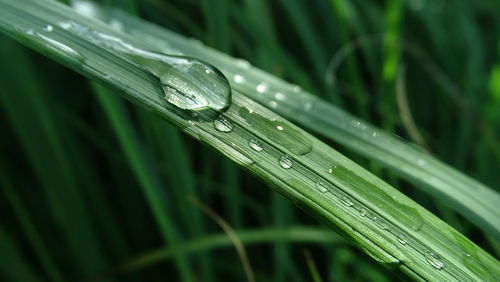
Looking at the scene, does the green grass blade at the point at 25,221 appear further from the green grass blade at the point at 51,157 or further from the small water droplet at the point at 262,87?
the small water droplet at the point at 262,87

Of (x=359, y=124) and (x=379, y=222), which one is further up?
(x=359, y=124)

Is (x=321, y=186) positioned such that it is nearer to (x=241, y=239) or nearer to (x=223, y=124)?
(x=223, y=124)

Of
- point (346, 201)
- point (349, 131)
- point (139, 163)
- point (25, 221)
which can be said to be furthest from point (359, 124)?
point (25, 221)

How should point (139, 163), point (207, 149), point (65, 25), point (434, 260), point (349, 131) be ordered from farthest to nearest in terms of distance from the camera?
point (207, 149) < point (139, 163) < point (349, 131) < point (65, 25) < point (434, 260)

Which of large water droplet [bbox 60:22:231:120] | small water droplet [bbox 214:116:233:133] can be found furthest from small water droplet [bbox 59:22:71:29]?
small water droplet [bbox 214:116:233:133]

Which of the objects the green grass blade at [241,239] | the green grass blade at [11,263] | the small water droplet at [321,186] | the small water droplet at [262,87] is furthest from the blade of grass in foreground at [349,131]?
the green grass blade at [11,263]

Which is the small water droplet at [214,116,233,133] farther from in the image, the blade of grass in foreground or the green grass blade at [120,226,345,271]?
the green grass blade at [120,226,345,271]
